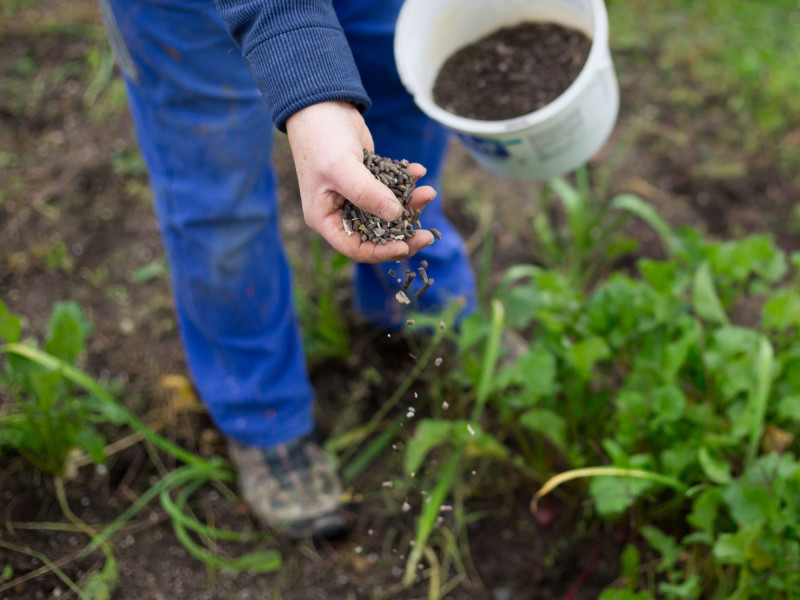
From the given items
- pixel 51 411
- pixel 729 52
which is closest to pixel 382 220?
pixel 51 411

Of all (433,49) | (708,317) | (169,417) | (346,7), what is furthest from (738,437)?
(169,417)

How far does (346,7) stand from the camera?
125cm

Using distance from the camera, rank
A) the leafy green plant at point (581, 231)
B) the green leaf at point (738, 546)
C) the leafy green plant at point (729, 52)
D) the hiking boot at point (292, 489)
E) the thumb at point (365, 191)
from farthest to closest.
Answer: the leafy green plant at point (729, 52) → the leafy green plant at point (581, 231) → the hiking boot at point (292, 489) → the green leaf at point (738, 546) → the thumb at point (365, 191)

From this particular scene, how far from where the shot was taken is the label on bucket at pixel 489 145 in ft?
4.18

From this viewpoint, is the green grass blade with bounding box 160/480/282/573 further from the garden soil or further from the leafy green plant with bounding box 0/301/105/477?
the leafy green plant with bounding box 0/301/105/477

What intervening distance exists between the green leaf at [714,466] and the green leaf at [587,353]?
8.9 inches

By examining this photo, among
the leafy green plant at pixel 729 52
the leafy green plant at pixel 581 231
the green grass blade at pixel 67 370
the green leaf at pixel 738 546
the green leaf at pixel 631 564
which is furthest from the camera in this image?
the leafy green plant at pixel 729 52

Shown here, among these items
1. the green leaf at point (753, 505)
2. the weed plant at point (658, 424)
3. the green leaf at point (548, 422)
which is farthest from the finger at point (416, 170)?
the green leaf at point (753, 505)

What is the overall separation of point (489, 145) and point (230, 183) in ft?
1.49

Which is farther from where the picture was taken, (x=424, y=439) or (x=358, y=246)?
(x=424, y=439)

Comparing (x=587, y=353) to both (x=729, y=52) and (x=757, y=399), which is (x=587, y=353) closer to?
(x=757, y=399)

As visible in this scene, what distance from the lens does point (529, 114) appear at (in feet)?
4.12

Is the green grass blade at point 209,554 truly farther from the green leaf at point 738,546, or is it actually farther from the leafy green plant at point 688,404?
the green leaf at point 738,546

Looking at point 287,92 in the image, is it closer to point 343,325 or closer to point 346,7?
point 346,7
